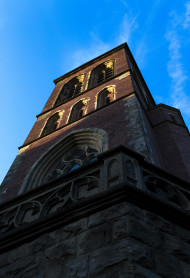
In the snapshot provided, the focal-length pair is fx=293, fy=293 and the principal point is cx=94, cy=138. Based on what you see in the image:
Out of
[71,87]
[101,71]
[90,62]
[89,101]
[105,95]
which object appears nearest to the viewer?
[89,101]

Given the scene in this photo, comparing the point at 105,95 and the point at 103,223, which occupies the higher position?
the point at 105,95

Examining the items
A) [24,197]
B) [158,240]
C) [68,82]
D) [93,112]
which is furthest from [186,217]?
[68,82]

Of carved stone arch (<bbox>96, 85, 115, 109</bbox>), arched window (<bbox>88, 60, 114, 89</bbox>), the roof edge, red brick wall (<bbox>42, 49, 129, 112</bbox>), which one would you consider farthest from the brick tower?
the roof edge

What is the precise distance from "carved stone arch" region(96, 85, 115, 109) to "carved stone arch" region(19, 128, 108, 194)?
2651 millimetres

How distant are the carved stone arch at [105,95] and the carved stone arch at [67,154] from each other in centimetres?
265

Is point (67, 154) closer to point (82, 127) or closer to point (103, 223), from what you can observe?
point (82, 127)

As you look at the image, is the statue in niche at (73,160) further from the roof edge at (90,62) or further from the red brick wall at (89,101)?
the roof edge at (90,62)

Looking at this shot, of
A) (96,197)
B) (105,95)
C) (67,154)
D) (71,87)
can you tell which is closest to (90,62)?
(71,87)

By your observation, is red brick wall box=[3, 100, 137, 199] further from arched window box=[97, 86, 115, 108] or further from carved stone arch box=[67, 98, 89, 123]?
carved stone arch box=[67, 98, 89, 123]

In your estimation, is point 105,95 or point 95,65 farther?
point 95,65

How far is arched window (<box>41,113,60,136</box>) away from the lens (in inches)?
523

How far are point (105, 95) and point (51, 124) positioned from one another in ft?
9.58

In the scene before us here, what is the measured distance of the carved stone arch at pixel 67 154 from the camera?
909cm

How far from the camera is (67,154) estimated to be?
1031cm
